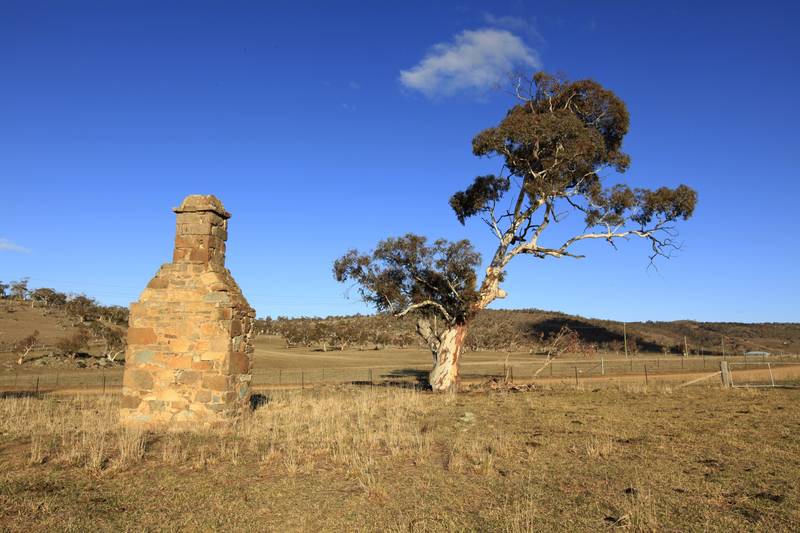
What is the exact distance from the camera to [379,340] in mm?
72250

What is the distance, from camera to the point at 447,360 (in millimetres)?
22031

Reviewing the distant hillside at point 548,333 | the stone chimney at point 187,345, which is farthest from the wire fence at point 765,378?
the distant hillside at point 548,333

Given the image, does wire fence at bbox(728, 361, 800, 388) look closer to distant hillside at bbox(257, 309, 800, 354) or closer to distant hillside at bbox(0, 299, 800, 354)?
distant hillside at bbox(0, 299, 800, 354)

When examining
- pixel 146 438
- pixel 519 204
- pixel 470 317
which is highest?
pixel 519 204

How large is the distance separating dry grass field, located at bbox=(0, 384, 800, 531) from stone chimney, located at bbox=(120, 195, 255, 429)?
829 mm

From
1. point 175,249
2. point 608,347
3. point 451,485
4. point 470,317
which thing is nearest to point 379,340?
point 608,347

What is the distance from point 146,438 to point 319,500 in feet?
17.6

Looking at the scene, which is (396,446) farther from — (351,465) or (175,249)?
(175,249)

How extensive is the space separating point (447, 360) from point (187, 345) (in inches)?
476

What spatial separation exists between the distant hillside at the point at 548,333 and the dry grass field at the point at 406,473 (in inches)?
1988

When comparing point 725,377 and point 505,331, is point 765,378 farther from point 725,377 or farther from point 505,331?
point 505,331

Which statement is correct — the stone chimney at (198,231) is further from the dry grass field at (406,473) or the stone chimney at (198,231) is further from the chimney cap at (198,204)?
the dry grass field at (406,473)

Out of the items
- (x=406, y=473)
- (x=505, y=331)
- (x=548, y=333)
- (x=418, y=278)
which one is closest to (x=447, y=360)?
(x=418, y=278)

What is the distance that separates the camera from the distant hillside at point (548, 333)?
6919 centimetres
